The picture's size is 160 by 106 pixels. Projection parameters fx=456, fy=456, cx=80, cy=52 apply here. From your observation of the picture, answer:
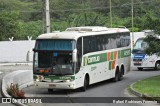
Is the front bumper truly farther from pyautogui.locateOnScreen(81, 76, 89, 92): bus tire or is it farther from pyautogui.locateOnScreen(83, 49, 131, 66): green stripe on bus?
pyautogui.locateOnScreen(83, 49, 131, 66): green stripe on bus

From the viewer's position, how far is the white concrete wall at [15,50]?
50.9m

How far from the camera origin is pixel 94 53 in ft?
79.1

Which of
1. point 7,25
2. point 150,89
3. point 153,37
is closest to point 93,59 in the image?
point 150,89

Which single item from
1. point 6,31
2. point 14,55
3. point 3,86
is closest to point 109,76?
point 3,86

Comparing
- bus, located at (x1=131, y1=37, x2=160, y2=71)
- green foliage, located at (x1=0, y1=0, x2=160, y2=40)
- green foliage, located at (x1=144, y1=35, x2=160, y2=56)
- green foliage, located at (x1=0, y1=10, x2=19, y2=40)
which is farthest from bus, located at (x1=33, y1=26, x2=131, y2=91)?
green foliage, located at (x1=0, y1=0, x2=160, y2=40)

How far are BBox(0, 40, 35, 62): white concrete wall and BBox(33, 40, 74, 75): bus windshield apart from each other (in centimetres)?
2880

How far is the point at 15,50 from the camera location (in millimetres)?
51719

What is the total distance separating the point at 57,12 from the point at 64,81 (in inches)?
2594

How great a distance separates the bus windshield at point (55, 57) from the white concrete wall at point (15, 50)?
28.8 metres

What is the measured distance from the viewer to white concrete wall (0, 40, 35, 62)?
167 feet

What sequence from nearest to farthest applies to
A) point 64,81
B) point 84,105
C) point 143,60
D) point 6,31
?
point 84,105
point 64,81
point 143,60
point 6,31

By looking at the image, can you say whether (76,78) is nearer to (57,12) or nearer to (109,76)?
(109,76)

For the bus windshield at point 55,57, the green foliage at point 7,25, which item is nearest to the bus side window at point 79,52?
the bus windshield at point 55,57

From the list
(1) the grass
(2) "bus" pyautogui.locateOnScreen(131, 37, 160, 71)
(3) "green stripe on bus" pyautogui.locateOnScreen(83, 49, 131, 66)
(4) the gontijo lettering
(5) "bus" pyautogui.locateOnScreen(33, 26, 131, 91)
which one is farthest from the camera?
(2) "bus" pyautogui.locateOnScreen(131, 37, 160, 71)
